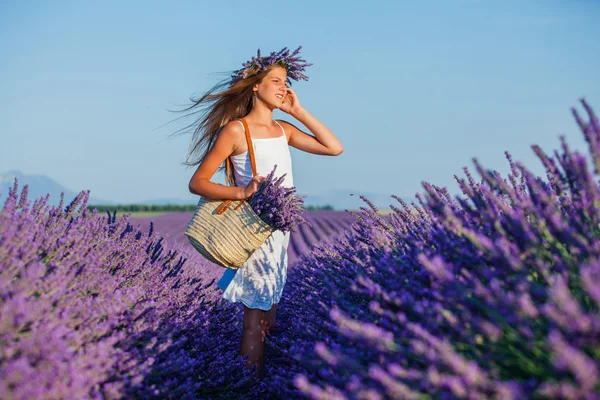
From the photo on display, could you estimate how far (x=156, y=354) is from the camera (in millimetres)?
2051

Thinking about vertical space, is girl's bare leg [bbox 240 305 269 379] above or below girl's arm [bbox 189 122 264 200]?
below

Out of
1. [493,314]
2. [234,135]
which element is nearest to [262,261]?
[234,135]

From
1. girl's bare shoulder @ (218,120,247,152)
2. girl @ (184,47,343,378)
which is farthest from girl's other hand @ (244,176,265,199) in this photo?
girl's bare shoulder @ (218,120,247,152)

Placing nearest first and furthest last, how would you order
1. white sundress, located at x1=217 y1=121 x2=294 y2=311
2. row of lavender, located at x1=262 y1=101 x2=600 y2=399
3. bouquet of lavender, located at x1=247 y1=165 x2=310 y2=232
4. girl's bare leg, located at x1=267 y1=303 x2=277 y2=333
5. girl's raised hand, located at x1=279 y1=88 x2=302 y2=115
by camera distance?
row of lavender, located at x1=262 y1=101 x2=600 y2=399 < bouquet of lavender, located at x1=247 y1=165 x2=310 y2=232 < white sundress, located at x1=217 y1=121 x2=294 y2=311 < girl's bare leg, located at x1=267 y1=303 x2=277 y2=333 < girl's raised hand, located at x1=279 y1=88 x2=302 y2=115

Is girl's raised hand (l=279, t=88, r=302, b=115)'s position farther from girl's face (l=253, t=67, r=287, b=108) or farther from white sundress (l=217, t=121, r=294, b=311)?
white sundress (l=217, t=121, r=294, b=311)

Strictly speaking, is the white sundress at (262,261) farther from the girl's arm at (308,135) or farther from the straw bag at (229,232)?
the girl's arm at (308,135)

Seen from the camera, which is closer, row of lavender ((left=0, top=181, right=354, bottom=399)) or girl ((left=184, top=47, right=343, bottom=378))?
row of lavender ((left=0, top=181, right=354, bottom=399))

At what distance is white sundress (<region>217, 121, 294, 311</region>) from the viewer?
2986 mm

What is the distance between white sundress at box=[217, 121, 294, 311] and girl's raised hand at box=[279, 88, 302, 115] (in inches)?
13.3

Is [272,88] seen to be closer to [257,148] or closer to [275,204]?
[257,148]

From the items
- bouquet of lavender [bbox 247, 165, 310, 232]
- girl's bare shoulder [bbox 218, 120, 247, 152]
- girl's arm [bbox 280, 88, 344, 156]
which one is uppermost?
girl's arm [bbox 280, 88, 344, 156]

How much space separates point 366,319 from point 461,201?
1.74 feet

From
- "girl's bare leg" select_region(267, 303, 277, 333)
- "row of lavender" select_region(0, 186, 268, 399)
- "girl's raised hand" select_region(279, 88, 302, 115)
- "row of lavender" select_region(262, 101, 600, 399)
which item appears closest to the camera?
"row of lavender" select_region(262, 101, 600, 399)

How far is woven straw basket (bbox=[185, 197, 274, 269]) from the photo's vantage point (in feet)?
9.45
